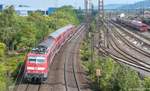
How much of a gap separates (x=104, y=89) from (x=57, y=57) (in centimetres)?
2768

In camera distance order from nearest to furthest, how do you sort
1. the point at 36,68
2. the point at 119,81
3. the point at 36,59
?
the point at 119,81
the point at 36,68
the point at 36,59

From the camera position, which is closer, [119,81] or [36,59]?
[119,81]

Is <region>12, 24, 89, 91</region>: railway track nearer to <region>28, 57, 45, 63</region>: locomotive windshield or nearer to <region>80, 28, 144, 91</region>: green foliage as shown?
<region>28, 57, 45, 63</region>: locomotive windshield

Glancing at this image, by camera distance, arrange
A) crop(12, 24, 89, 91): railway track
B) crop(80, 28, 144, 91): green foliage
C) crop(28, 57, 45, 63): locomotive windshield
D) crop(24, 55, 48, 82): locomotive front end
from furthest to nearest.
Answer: crop(28, 57, 45, 63): locomotive windshield, crop(24, 55, 48, 82): locomotive front end, crop(12, 24, 89, 91): railway track, crop(80, 28, 144, 91): green foliage

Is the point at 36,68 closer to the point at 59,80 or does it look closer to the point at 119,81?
the point at 59,80

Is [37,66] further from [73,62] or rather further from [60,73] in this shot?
[73,62]

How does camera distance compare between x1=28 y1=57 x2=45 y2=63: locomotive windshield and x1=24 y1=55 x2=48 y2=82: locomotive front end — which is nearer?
x1=24 y1=55 x2=48 y2=82: locomotive front end

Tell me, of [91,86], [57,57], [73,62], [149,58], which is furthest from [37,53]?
[149,58]

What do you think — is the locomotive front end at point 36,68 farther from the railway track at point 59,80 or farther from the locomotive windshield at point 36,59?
the railway track at point 59,80

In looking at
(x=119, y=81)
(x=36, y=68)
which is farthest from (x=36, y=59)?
(x=119, y=81)

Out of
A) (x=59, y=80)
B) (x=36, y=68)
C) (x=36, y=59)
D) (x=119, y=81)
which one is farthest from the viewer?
(x=59, y=80)

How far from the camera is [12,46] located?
244 feet

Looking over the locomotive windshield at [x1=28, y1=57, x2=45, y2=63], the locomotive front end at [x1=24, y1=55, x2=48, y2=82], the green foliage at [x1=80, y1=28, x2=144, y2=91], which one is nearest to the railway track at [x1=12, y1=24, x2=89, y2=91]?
the locomotive front end at [x1=24, y1=55, x2=48, y2=82]

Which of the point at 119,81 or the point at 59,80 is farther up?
the point at 119,81
